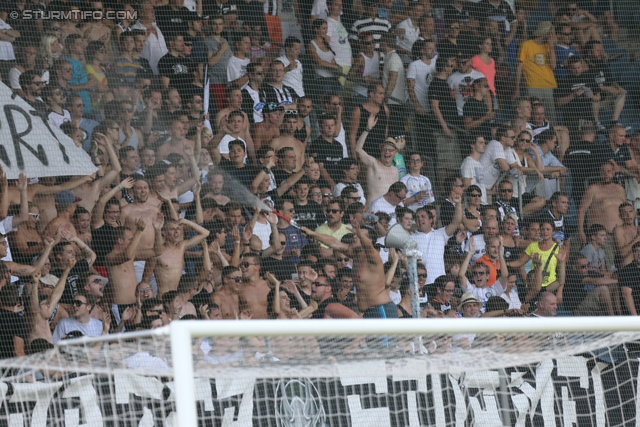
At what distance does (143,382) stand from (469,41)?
377 cm

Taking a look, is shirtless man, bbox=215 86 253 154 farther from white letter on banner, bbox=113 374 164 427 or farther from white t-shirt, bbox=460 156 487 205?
white letter on banner, bbox=113 374 164 427

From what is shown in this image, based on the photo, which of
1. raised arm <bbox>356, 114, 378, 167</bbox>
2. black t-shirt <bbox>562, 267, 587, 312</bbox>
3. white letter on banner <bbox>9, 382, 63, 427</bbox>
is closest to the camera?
white letter on banner <bbox>9, 382, 63, 427</bbox>

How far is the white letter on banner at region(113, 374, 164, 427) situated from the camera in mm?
4711

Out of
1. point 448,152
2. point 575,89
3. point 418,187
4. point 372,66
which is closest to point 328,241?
point 418,187

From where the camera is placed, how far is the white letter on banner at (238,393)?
517 cm

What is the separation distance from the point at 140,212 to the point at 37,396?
1425 millimetres

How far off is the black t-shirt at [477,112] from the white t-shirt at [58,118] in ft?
9.18

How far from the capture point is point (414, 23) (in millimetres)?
7090

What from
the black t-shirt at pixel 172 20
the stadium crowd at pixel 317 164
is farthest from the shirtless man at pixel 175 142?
the black t-shirt at pixel 172 20

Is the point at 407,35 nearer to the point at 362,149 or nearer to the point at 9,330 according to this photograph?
the point at 362,149

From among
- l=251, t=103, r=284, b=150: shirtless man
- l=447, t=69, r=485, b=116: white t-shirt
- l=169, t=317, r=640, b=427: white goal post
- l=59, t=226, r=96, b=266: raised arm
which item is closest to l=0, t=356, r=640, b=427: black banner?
l=59, t=226, r=96, b=266: raised arm

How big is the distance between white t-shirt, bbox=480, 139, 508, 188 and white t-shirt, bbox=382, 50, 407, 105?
0.71 metres

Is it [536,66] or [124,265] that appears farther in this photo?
[536,66]

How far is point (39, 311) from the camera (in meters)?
5.17
